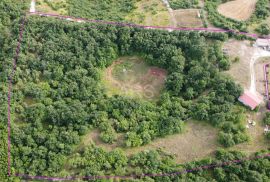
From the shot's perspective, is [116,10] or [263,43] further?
[116,10]

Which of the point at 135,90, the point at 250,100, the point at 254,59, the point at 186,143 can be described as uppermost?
the point at 254,59

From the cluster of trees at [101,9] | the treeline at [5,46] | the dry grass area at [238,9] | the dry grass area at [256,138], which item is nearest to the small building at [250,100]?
the dry grass area at [256,138]

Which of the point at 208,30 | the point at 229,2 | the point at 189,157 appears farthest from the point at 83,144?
the point at 229,2

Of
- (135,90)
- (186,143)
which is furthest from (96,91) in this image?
(186,143)

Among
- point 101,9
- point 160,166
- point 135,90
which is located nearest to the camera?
point 160,166

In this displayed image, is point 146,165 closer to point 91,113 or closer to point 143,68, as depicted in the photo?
point 91,113

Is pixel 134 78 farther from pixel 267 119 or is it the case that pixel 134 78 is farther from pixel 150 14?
pixel 267 119

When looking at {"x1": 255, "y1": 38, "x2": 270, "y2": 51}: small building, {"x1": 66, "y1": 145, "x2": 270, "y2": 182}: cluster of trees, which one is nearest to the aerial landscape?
{"x1": 66, "y1": 145, "x2": 270, "y2": 182}: cluster of trees
